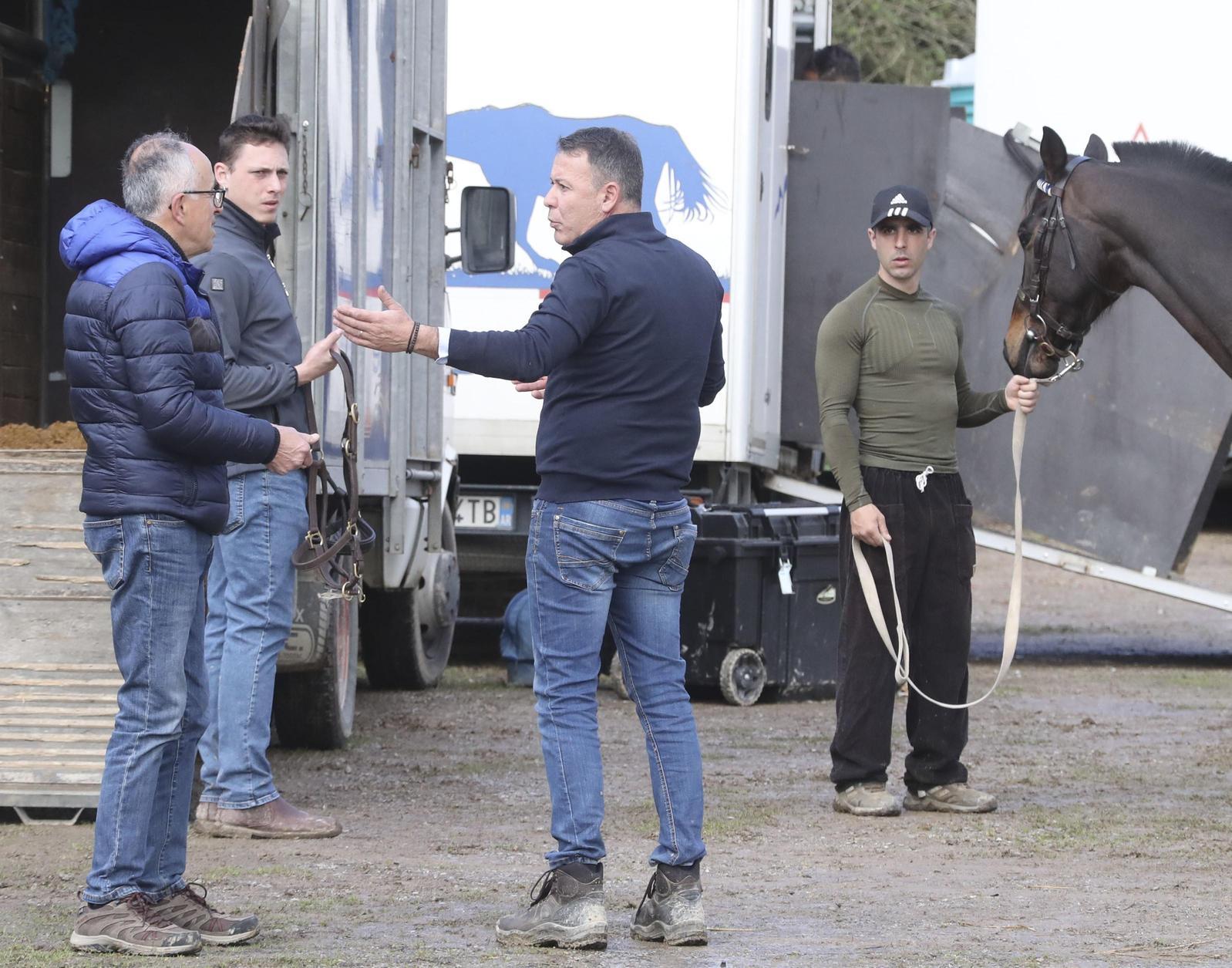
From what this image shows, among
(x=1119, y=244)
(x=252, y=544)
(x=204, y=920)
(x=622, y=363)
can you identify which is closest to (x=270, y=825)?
(x=252, y=544)

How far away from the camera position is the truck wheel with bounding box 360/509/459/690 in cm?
923

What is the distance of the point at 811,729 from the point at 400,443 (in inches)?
91.2

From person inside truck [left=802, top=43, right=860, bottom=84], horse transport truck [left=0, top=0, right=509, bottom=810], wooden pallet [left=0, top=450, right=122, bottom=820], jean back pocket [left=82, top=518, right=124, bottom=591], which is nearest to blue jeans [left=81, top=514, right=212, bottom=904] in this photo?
jean back pocket [left=82, top=518, right=124, bottom=591]

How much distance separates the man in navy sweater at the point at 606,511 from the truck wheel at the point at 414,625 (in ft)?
14.0

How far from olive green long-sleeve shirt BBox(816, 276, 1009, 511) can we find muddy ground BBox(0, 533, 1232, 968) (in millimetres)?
1241

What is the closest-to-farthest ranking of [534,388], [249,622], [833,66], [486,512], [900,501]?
[534,388] < [249,622] < [900,501] < [486,512] < [833,66]

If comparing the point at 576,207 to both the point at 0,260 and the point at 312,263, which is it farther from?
the point at 0,260

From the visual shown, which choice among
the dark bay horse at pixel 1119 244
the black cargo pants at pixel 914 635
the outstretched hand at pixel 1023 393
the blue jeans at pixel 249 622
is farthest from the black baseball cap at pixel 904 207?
the blue jeans at pixel 249 622

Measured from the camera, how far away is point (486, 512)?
10.5m

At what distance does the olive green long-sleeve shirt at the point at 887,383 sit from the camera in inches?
265

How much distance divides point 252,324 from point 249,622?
0.91m

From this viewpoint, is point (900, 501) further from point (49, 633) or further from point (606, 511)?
point (49, 633)

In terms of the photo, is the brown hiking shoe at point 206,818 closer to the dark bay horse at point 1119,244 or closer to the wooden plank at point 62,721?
the wooden plank at point 62,721

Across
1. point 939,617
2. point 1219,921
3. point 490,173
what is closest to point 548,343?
point 1219,921
